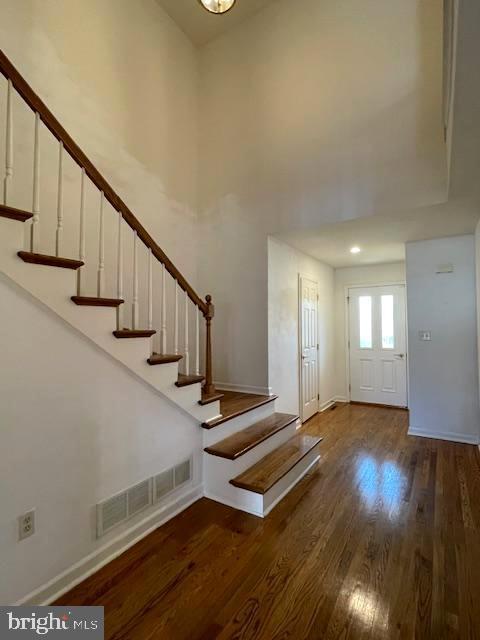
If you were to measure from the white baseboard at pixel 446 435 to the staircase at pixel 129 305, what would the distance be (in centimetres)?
166

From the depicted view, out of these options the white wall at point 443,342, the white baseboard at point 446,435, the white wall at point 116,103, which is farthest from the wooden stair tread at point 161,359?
the white baseboard at point 446,435

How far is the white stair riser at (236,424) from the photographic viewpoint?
2.61 m

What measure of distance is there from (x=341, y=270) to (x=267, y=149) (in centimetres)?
277

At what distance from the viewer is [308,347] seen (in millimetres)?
4637

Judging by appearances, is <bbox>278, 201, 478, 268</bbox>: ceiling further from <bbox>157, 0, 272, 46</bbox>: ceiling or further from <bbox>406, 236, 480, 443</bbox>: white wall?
<bbox>157, 0, 272, 46</bbox>: ceiling

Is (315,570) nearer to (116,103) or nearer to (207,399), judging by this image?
(207,399)

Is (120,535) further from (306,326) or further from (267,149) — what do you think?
(267,149)

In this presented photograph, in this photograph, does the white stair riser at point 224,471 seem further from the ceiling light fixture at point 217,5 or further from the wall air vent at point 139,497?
the ceiling light fixture at point 217,5

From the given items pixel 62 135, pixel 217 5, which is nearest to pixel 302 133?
pixel 217 5

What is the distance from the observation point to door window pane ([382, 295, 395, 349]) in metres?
5.21

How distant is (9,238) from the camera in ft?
4.75

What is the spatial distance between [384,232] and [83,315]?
3.42m

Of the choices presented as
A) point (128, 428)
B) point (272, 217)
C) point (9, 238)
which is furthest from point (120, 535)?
point (272, 217)

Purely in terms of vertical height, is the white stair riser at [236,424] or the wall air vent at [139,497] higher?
the white stair riser at [236,424]
